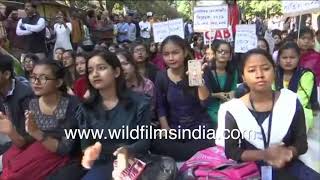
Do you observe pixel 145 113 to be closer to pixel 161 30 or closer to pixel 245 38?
pixel 161 30

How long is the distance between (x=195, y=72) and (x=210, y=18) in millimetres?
2781

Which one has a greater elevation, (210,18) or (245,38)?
(210,18)

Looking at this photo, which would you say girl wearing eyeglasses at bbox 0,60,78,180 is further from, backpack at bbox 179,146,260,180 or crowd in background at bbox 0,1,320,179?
backpack at bbox 179,146,260,180

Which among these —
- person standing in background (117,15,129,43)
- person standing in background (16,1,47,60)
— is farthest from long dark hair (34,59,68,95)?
person standing in background (117,15,129,43)

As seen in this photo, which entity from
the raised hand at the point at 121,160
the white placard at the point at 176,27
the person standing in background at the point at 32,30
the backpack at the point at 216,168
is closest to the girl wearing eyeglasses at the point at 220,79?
the backpack at the point at 216,168

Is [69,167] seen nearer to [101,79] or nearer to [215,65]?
[101,79]

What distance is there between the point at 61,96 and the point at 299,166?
1.85m

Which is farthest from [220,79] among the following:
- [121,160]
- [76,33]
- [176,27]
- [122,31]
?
[122,31]

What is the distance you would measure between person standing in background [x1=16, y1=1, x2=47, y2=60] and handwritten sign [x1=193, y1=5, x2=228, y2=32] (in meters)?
4.13

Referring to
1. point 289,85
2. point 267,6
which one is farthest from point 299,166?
point 267,6

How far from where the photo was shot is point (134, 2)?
104 ft

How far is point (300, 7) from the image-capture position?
668 cm

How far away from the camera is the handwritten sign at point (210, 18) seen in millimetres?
6812

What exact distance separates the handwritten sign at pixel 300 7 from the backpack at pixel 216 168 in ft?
11.7
